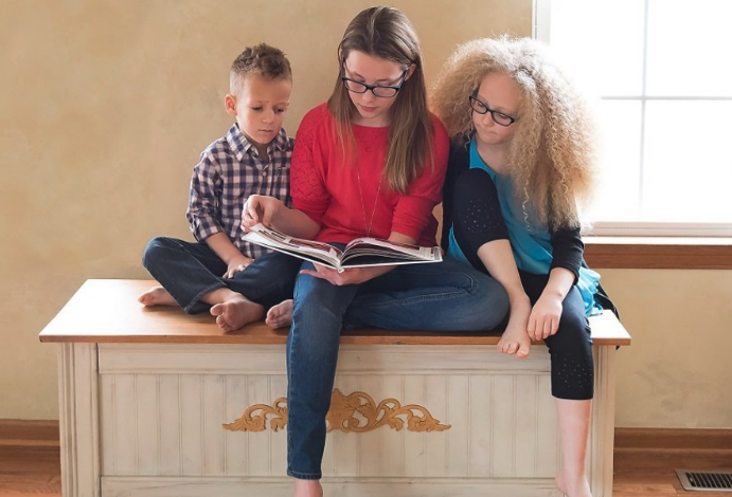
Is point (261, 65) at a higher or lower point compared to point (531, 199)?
higher

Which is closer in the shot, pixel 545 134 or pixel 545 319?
pixel 545 319

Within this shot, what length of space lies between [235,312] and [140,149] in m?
0.63

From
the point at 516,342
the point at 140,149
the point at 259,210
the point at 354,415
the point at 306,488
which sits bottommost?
the point at 306,488

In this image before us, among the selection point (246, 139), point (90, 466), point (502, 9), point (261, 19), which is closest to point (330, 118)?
point (246, 139)

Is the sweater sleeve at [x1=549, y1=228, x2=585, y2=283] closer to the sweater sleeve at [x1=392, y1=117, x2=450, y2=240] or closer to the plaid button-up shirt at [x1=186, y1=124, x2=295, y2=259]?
the sweater sleeve at [x1=392, y1=117, x2=450, y2=240]

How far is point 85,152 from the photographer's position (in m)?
2.43

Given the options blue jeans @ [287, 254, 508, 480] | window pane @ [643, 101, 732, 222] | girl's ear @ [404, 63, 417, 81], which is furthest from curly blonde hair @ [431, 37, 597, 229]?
window pane @ [643, 101, 732, 222]

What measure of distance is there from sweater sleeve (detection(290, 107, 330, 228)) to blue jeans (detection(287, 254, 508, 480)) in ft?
0.51

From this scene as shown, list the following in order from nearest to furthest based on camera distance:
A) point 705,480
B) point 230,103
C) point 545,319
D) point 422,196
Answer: point 545,319 → point 422,196 → point 230,103 → point 705,480

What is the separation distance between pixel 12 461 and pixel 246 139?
3.40 feet

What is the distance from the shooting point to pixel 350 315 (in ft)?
6.78

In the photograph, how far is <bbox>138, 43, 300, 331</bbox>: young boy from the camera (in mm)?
2107

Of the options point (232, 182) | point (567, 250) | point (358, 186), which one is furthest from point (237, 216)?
point (567, 250)

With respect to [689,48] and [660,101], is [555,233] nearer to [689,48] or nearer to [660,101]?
[660,101]
